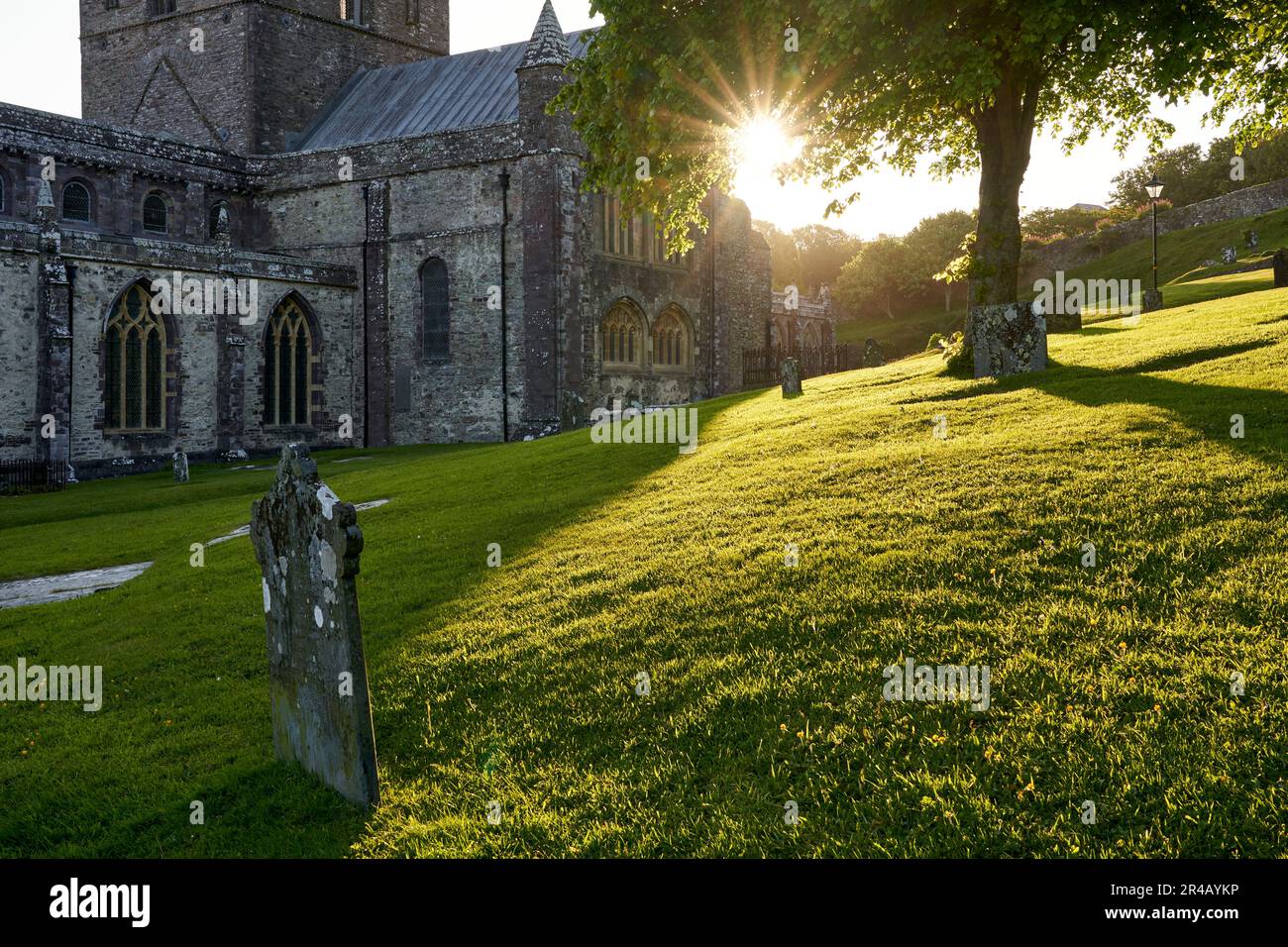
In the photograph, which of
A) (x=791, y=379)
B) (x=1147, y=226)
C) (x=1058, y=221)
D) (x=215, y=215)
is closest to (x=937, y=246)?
(x=1058, y=221)

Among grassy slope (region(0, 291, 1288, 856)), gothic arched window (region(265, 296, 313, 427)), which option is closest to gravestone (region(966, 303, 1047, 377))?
grassy slope (region(0, 291, 1288, 856))

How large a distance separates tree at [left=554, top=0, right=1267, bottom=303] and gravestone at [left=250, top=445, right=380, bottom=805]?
11519mm

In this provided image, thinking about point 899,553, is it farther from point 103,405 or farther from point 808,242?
point 808,242

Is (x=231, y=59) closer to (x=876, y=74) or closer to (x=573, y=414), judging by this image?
(x=573, y=414)

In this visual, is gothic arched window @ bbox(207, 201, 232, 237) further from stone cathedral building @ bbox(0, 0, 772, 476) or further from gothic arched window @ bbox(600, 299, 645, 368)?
gothic arched window @ bbox(600, 299, 645, 368)

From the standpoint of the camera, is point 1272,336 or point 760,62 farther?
point 760,62

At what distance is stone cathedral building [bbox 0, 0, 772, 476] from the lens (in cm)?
2917

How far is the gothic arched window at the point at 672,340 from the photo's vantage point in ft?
124

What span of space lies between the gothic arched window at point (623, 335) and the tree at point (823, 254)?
5283 cm

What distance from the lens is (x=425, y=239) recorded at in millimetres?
35156

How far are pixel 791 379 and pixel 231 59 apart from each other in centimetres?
3315
